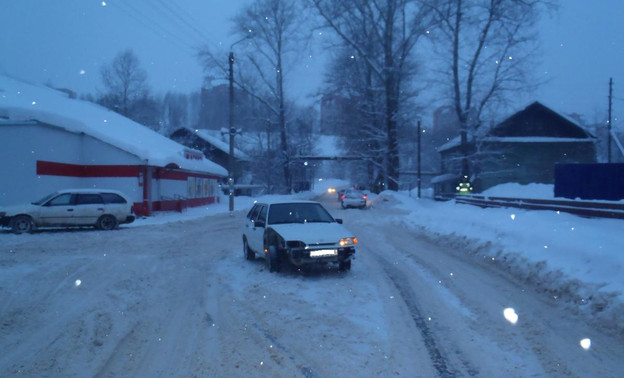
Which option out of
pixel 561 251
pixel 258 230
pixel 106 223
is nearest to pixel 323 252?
pixel 258 230

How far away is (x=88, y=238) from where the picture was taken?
61.3 ft

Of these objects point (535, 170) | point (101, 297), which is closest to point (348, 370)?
point (101, 297)

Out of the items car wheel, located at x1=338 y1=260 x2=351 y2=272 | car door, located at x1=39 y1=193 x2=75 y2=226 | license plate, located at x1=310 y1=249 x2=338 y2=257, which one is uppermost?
car door, located at x1=39 y1=193 x2=75 y2=226

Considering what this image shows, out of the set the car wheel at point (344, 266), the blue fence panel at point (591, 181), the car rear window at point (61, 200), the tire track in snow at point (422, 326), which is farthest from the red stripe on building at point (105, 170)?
the blue fence panel at point (591, 181)

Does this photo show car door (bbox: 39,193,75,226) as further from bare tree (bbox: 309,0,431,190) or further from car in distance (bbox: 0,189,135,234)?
bare tree (bbox: 309,0,431,190)

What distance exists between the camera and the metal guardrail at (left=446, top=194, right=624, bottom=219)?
555 inches

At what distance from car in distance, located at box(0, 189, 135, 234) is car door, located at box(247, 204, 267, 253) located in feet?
35.3

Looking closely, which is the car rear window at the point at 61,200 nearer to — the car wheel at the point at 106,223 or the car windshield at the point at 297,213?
the car wheel at the point at 106,223

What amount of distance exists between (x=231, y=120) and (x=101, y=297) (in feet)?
84.5

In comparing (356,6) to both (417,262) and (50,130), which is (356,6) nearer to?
(50,130)

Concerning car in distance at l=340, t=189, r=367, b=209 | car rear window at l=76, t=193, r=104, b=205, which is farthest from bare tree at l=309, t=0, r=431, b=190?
car rear window at l=76, t=193, r=104, b=205

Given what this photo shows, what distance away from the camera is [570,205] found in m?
16.4

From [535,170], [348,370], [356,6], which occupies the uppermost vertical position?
[356,6]

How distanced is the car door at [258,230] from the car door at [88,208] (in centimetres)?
1072
